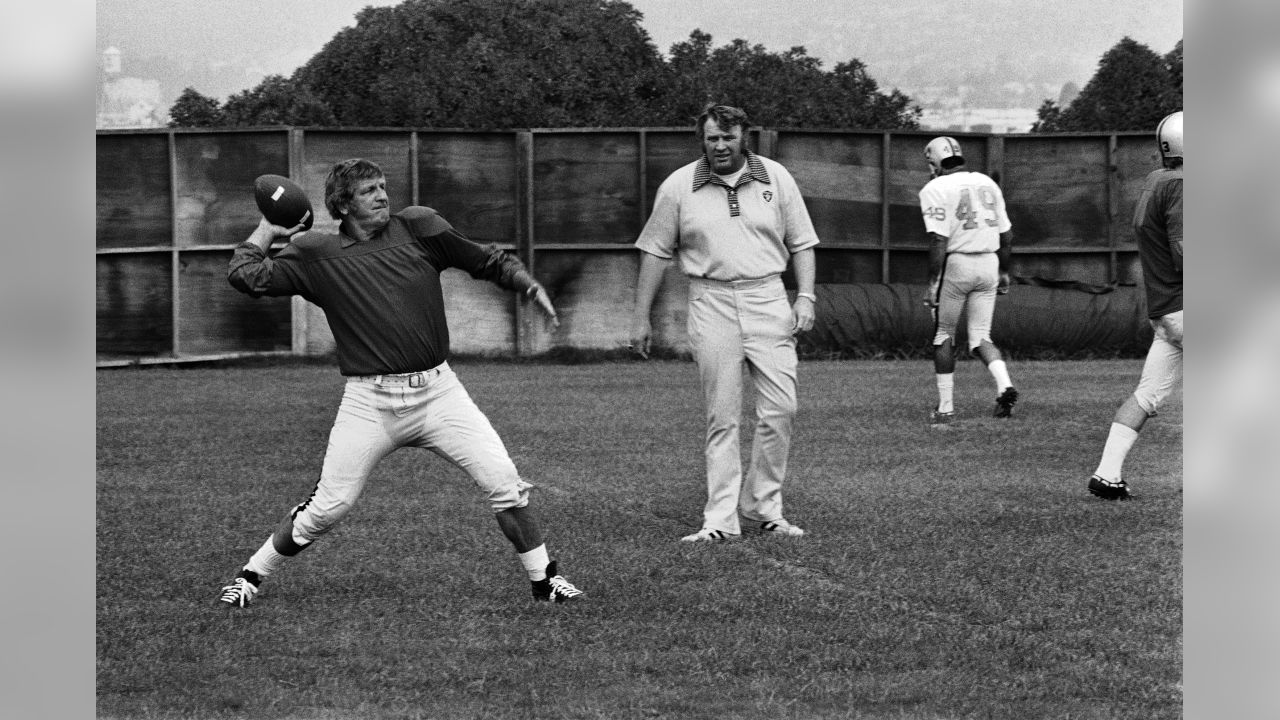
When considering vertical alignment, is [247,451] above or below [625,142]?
below

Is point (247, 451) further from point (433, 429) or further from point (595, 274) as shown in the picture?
point (595, 274)

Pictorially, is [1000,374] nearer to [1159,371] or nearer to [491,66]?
[1159,371]

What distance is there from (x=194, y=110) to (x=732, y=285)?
42081 mm

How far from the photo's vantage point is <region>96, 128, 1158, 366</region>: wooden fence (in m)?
22.2

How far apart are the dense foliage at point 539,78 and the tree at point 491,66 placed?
0.05 meters

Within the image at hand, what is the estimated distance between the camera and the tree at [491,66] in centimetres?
5094

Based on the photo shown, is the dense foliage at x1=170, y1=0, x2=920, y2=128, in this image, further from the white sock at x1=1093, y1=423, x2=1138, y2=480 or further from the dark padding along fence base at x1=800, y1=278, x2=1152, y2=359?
the white sock at x1=1093, y1=423, x2=1138, y2=480

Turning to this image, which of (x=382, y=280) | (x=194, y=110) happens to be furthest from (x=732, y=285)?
(x=194, y=110)

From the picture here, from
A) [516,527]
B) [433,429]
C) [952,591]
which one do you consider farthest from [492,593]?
[952,591]

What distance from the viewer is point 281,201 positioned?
6.47 meters

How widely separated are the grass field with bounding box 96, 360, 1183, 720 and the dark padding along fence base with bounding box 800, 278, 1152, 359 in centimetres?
825

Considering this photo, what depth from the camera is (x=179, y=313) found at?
72.9 ft
